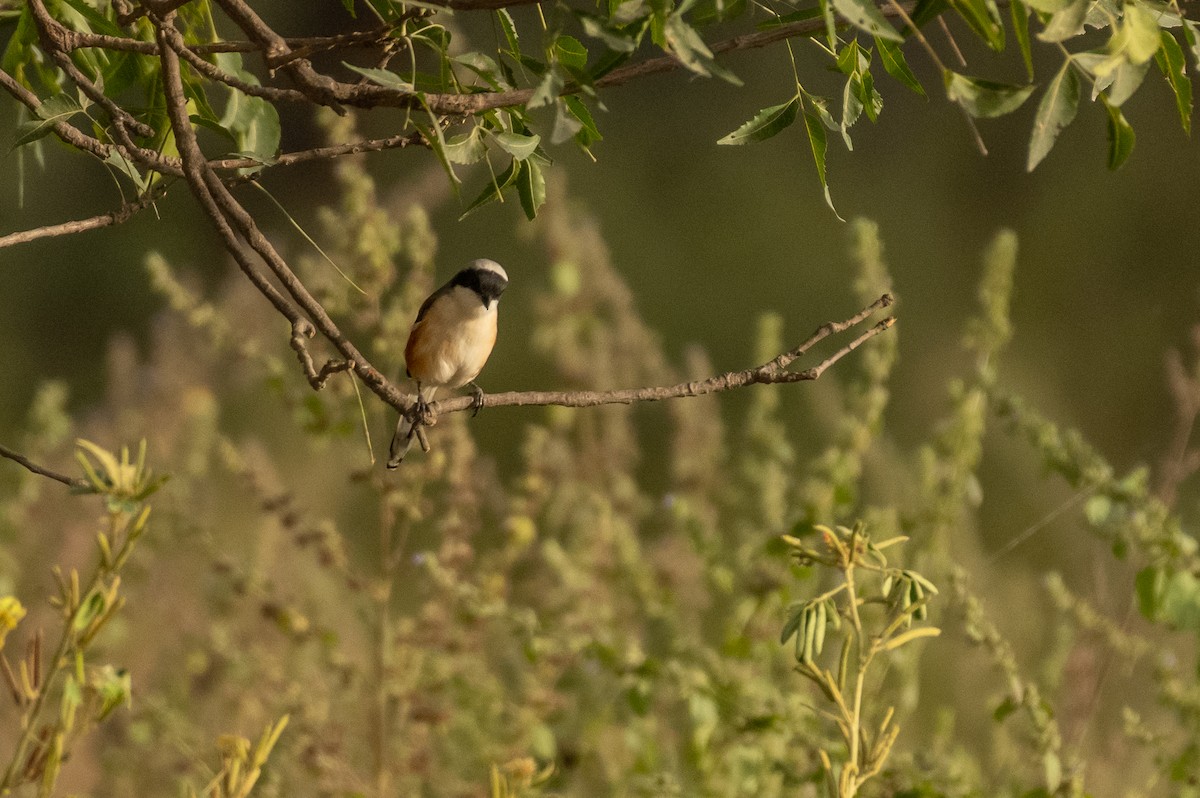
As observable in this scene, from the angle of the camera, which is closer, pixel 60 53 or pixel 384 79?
pixel 384 79

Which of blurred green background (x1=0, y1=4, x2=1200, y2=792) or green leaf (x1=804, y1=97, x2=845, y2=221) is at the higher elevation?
green leaf (x1=804, y1=97, x2=845, y2=221)

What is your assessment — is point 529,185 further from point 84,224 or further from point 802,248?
point 802,248

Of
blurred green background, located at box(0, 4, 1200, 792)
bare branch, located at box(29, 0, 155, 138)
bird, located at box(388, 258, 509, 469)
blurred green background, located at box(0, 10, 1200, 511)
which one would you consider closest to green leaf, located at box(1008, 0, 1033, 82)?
bare branch, located at box(29, 0, 155, 138)

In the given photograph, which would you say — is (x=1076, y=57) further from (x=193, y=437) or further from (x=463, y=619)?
(x=193, y=437)

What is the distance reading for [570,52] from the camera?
83 cm

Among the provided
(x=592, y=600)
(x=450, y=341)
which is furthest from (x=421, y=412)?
(x=592, y=600)

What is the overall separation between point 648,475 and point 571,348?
1.94 metres

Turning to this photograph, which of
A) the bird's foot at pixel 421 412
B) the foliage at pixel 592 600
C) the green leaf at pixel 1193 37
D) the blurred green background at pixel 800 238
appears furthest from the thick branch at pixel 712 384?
the blurred green background at pixel 800 238

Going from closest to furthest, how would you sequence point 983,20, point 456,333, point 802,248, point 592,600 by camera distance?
point 983,20 → point 456,333 → point 592,600 → point 802,248

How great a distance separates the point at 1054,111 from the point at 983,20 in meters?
0.06

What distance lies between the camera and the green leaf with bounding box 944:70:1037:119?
2.23 feet

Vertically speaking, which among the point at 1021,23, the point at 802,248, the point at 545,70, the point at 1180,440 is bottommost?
the point at 802,248

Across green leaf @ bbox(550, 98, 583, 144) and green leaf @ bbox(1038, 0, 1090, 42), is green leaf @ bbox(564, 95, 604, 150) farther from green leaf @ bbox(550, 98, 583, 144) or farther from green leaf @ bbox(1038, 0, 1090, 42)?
green leaf @ bbox(1038, 0, 1090, 42)

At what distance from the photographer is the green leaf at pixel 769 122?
0.87m
